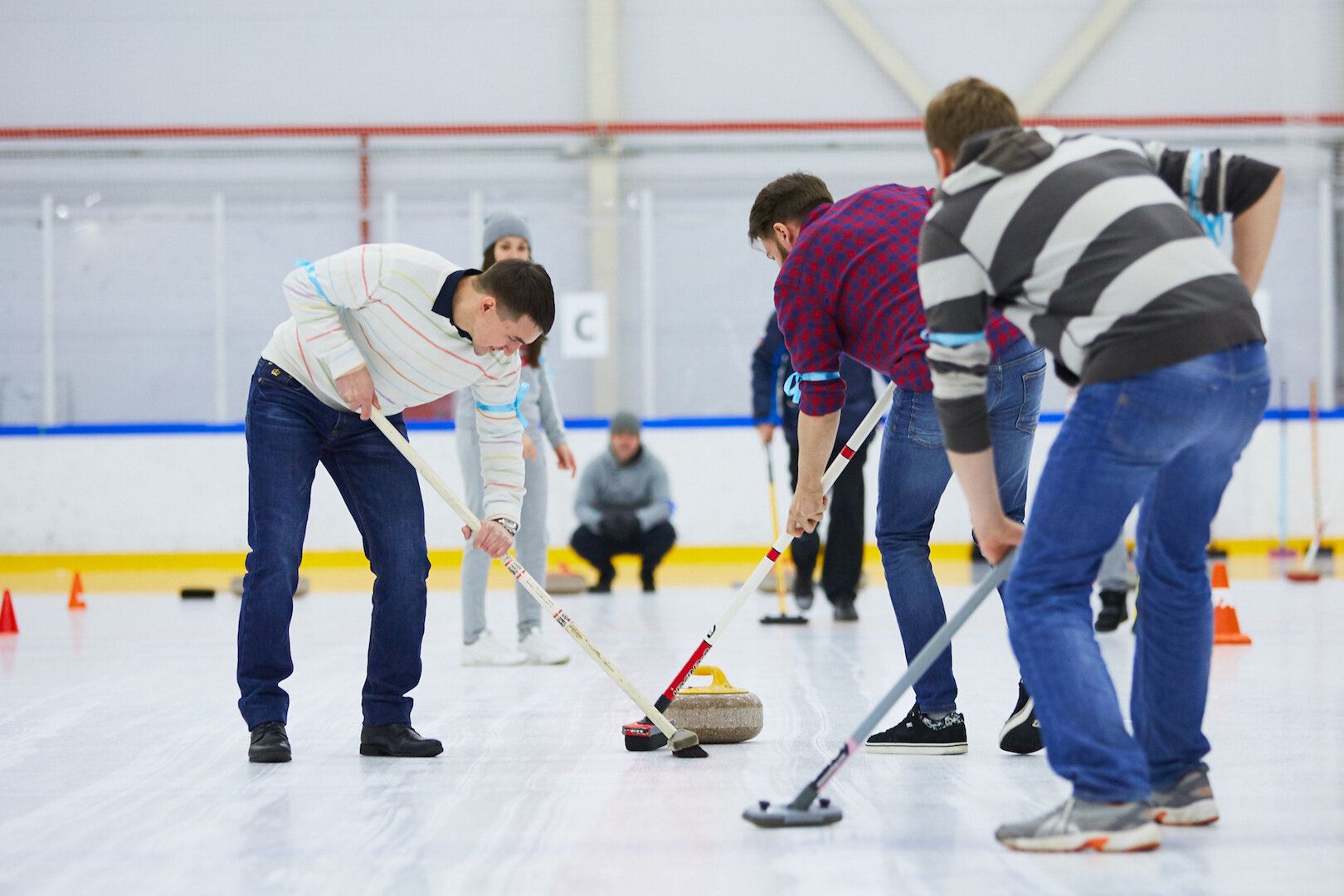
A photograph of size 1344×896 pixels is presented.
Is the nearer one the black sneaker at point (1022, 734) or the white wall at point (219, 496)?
the black sneaker at point (1022, 734)

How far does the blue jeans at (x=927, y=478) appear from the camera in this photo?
2.37 metres

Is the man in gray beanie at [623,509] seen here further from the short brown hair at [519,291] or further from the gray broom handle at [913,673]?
the gray broom handle at [913,673]

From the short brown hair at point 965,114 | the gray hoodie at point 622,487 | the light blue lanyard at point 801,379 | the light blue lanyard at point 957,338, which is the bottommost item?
the gray hoodie at point 622,487

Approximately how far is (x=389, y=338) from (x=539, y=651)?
1.64 m

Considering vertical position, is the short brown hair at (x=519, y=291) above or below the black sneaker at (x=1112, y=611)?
above

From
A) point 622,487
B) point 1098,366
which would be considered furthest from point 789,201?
point 622,487

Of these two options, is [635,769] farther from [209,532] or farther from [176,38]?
[176,38]

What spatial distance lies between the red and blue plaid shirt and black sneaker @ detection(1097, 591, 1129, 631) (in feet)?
7.02

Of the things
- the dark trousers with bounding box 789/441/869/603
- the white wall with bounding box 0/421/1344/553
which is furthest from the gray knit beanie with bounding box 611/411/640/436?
the dark trousers with bounding box 789/441/869/603

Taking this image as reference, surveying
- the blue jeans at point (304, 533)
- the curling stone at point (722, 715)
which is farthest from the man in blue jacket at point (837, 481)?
the blue jeans at point (304, 533)

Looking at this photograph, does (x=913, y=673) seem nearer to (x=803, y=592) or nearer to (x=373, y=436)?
(x=373, y=436)

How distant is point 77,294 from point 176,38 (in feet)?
6.41

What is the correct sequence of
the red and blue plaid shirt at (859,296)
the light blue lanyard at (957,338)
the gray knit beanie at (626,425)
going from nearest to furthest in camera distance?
the light blue lanyard at (957,338)
the red and blue plaid shirt at (859,296)
the gray knit beanie at (626,425)

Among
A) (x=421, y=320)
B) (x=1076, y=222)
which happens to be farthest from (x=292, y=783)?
(x=1076, y=222)
